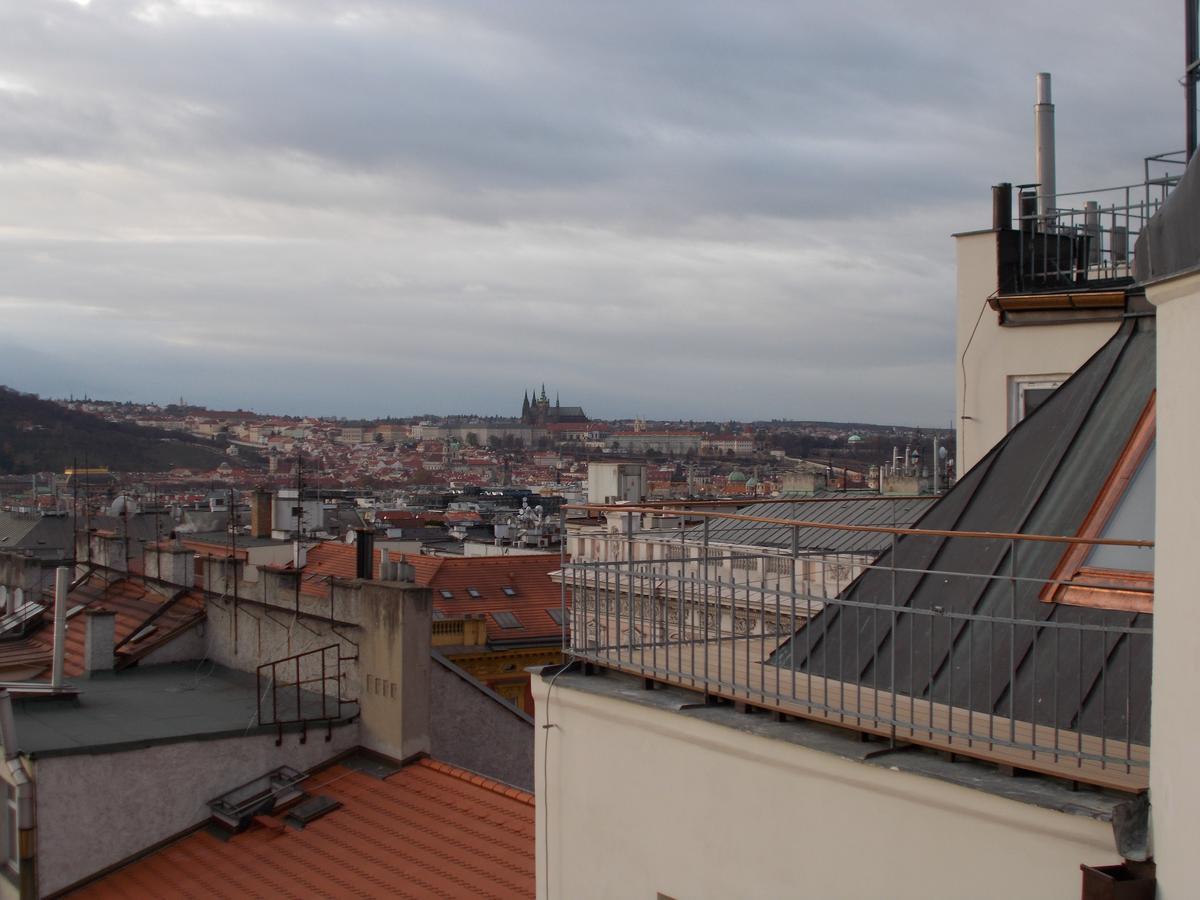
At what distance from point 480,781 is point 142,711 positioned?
5478 millimetres

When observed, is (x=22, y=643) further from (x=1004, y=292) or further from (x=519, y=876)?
(x=1004, y=292)

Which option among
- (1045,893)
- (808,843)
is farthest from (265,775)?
(1045,893)

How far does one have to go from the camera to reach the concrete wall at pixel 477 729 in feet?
54.2

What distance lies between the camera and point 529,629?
3322 centimetres

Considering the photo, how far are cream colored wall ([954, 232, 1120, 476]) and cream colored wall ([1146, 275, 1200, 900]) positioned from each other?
574 centimetres

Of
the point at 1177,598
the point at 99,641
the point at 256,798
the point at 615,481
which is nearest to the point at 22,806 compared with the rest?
the point at 256,798

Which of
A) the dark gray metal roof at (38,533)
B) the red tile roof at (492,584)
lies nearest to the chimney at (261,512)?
the dark gray metal roof at (38,533)

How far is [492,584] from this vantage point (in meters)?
36.2

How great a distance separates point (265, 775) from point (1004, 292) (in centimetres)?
1068

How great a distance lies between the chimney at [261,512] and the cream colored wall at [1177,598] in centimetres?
4728

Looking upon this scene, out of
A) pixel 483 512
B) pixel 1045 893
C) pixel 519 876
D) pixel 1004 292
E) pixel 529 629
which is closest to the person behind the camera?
pixel 1045 893

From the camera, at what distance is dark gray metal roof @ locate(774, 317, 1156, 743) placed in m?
5.55

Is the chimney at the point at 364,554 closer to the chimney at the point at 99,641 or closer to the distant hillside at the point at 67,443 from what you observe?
the chimney at the point at 99,641

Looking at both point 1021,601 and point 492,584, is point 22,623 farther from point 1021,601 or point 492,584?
point 1021,601
